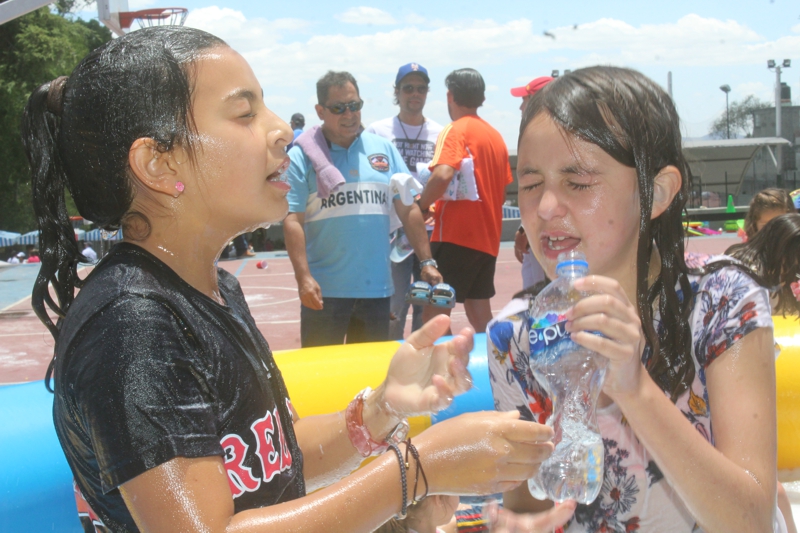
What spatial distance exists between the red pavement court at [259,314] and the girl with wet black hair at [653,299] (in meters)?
3.98

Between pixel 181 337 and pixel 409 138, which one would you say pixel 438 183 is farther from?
pixel 181 337

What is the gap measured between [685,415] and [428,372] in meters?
0.64

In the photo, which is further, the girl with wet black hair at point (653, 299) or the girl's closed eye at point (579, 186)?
the girl's closed eye at point (579, 186)

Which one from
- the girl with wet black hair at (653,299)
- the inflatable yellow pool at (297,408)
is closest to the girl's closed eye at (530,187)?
the girl with wet black hair at (653,299)

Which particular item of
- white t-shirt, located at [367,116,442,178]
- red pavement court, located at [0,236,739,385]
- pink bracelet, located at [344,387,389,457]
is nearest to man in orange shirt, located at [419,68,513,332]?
white t-shirt, located at [367,116,442,178]

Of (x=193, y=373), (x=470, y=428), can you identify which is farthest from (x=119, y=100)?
(x=470, y=428)

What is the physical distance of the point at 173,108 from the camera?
4.71 ft

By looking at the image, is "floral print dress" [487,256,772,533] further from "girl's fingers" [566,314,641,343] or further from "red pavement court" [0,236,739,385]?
"red pavement court" [0,236,739,385]

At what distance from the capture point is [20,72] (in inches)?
1133

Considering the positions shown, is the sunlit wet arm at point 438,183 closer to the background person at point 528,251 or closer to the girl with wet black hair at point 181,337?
the background person at point 528,251

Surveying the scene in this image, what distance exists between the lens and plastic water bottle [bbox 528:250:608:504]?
1.45 metres

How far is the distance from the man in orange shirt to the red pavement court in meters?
1.55

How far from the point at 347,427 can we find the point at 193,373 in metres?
0.67

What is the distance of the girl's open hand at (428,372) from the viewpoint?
64.2 inches
